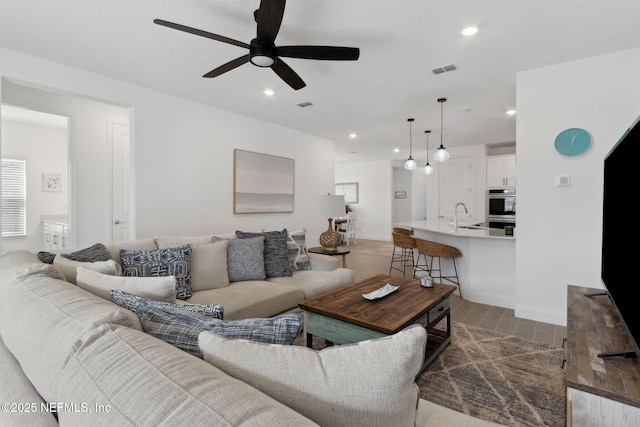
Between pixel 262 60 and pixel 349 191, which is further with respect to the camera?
pixel 349 191

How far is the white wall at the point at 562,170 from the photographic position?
2760 millimetres

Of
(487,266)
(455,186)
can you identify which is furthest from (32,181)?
(455,186)

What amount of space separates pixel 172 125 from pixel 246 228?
1.79m

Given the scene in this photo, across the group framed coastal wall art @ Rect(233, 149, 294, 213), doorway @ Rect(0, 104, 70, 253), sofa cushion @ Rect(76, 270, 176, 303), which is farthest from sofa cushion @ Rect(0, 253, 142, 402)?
doorway @ Rect(0, 104, 70, 253)

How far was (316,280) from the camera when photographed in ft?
10.2

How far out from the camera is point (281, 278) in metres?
3.11

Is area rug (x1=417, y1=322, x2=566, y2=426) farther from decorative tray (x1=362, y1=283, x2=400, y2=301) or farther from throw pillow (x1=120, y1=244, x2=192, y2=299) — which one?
throw pillow (x1=120, y1=244, x2=192, y2=299)

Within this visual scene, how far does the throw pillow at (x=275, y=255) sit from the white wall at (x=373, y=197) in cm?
638

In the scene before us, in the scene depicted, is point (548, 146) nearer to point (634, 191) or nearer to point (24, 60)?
point (634, 191)

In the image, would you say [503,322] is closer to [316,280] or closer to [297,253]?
[316,280]

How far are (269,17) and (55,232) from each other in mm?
5084

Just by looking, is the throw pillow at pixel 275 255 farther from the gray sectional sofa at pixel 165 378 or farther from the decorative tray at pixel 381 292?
the gray sectional sofa at pixel 165 378

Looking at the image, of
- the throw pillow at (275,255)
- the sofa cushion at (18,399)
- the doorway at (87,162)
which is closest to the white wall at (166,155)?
the doorway at (87,162)

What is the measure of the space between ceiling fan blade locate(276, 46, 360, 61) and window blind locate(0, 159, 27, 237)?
216 inches
